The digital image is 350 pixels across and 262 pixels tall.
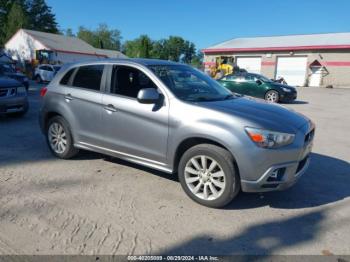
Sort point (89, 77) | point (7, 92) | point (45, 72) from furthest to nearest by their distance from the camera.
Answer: point (45, 72)
point (7, 92)
point (89, 77)

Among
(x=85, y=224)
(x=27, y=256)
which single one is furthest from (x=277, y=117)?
(x=27, y=256)

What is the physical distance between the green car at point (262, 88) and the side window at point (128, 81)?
42.0 ft

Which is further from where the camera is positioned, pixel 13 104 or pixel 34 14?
pixel 34 14

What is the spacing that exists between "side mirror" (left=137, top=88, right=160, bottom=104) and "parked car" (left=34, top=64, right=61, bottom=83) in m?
22.8

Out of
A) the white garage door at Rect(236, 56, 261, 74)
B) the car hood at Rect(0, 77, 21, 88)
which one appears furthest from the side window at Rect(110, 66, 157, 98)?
the white garage door at Rect(236, 56, 261, 74)

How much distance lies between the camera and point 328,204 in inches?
173

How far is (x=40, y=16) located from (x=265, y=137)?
76.3m

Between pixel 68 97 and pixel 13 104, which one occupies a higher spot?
pixel 68 97

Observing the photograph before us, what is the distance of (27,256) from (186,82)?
3.04 meters

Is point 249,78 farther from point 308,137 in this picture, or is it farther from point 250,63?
point 250,63

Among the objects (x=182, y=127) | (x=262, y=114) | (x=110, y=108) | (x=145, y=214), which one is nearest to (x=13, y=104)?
(x=110, y=108)

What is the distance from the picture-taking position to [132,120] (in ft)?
15.5

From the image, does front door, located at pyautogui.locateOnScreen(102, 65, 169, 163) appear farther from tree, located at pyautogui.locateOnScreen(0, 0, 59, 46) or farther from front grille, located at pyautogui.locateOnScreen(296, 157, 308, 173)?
tree, located at pyautogui.locateOnScreen(0, 0, 59, 46)

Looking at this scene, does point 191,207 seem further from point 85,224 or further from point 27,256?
point 27,256
